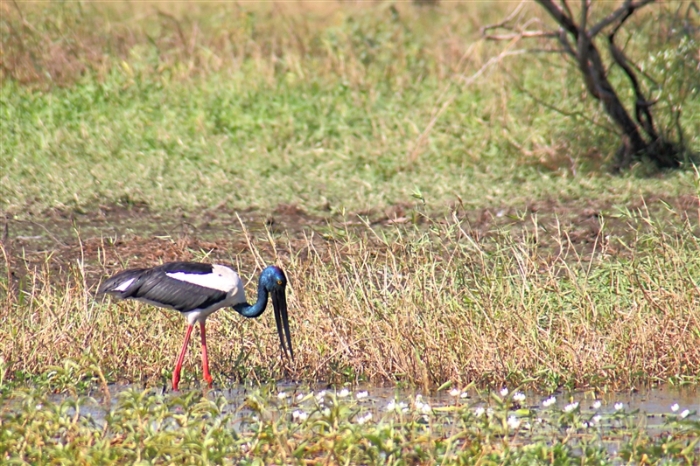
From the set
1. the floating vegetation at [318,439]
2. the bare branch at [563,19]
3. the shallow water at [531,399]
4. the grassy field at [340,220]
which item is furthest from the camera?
the bare branch at [563,19]

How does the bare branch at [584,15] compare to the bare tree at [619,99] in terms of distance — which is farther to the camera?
the bare tree at [619,99]

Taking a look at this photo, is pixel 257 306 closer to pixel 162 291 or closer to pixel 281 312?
pixel 281 312

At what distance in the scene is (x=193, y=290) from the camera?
6094mm

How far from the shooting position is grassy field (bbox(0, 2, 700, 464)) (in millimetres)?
4855

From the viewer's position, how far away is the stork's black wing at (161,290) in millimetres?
6094

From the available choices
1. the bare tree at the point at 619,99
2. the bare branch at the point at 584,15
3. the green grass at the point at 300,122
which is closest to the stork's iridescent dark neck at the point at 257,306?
the green grass at the point at 300,122

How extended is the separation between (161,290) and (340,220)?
10.3 feet

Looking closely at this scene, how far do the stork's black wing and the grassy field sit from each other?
0.84ft

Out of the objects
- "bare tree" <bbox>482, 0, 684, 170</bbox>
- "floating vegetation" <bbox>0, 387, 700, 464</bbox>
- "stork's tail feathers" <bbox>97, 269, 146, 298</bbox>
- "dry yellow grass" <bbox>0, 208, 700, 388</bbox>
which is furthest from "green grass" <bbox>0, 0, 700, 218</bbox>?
"floating vegetation" <bbox>0, 387, 700, 464</bbox>

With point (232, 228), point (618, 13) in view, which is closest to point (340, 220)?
point (232, 228)

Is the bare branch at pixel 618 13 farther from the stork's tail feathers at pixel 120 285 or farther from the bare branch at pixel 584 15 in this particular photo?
the stork's tail feathers at pixel 120 285

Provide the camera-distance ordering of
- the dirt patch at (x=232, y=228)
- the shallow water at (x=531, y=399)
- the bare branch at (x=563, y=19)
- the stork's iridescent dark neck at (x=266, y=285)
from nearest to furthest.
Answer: the shallow water at (x=531, y=399) < the stork's iridescent dark neck at (x=266, y=285) < the dirt patch at (x=232, y=228) < the bare branch at (x=563, y=19)

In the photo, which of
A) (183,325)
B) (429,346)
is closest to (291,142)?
(183,325)

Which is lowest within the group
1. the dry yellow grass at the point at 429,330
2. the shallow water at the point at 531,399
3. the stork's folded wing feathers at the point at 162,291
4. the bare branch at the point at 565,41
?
the shallow water at the point at 531,399
